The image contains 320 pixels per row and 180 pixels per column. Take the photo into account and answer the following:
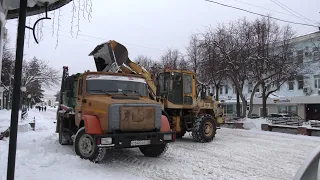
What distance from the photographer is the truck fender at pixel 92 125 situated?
8.06 m

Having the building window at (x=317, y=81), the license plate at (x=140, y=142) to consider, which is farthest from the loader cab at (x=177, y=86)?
the building window at (x=317, y=81)

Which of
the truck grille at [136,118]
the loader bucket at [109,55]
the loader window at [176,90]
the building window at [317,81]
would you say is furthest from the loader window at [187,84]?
the building window at [317,81]

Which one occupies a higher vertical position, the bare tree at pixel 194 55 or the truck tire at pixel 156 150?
the bare tree at pixel 194 55

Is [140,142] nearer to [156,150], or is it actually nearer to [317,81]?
[156,150]

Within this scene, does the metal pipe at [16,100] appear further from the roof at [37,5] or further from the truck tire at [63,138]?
the truck tire at [63,138]

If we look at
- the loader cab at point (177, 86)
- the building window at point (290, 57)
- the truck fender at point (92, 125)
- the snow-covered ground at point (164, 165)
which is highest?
the building window at point (290, 57)

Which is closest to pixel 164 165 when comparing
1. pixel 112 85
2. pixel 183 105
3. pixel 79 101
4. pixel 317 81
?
pixel 112 85

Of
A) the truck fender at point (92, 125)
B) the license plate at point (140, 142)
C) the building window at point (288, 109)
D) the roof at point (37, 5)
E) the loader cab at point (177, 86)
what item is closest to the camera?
the roof at point (37, 5)

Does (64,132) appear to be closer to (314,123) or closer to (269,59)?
(314,123)

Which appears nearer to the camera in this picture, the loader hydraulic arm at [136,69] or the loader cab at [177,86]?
the loader hydraulic arm at [136,69]

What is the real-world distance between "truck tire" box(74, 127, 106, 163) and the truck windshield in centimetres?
129

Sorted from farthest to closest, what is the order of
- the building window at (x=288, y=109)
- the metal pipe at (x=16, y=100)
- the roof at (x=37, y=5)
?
1. the building window at (x=288, y=109)
2. the roof at (x=37, y=5)
3. the metal pipe at (x=16, y=100)

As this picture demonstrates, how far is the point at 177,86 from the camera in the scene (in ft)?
45.3

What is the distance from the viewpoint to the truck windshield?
931 cm
